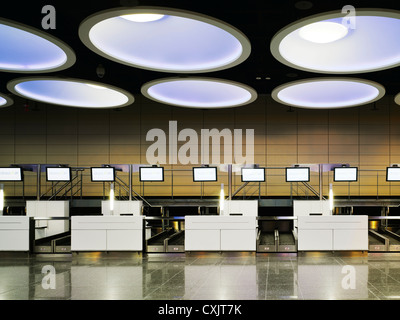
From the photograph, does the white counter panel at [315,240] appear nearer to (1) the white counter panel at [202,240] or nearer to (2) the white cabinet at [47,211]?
(1) the white counter panel at [202,240]

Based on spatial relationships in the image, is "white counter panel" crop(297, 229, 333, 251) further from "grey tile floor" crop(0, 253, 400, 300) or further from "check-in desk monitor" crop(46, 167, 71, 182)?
"check-in desk monitor" crop(46, 167, 71, 182)

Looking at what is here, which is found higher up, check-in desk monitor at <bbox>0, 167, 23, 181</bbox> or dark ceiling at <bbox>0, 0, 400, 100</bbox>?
dark ceiling at <bbox>0, 0, 400, 100</bbox>

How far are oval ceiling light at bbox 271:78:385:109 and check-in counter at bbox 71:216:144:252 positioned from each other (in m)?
4.90

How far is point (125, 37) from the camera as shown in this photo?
680 cm

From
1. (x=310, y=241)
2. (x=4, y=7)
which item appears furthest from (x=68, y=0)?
(x=310, y=241)

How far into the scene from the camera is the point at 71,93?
33.9ft

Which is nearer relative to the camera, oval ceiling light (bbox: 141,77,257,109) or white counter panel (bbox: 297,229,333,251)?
white counter panel (bbox: 297,229,333,251)

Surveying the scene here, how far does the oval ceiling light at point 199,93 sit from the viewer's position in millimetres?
9633

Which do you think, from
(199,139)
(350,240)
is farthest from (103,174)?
(350,240)

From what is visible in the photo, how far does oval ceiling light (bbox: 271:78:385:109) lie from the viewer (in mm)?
9250

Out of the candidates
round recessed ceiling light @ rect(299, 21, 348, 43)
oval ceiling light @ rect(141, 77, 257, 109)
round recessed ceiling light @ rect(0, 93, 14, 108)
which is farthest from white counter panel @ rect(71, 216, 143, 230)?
round recessed ceiling light @ rect(299, 21, 348, 43)

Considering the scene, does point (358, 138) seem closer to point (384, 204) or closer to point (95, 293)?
point (384, 204)

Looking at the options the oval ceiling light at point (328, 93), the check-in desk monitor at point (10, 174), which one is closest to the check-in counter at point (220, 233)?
the oval ceiling light at point (328, 93)

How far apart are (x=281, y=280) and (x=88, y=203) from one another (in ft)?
26.9
